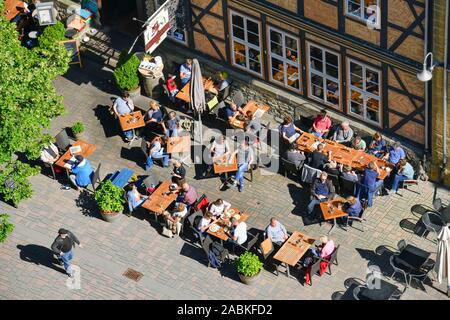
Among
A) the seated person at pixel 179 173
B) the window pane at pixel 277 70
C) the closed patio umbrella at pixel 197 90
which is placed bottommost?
the seated person at pixel 179 173

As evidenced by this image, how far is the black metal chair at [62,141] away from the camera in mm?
39094

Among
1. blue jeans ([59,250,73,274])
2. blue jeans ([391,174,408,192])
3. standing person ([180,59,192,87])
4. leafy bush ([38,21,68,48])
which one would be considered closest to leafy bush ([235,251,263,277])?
blue jeans ([59,250,73,274])

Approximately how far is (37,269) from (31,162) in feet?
14.8

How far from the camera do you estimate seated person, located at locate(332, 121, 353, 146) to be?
38.1 m

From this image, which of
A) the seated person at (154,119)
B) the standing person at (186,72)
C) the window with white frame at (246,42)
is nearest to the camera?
the window with white frame at (246,42)

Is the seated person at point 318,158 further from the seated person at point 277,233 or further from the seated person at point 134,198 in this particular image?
the seated person at point 134,198

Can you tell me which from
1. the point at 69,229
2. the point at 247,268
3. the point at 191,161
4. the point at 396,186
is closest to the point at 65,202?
the point at 69,229

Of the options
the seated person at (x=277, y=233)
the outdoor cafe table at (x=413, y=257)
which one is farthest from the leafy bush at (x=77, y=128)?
the outdoor cafe table at (x=413, y=257)

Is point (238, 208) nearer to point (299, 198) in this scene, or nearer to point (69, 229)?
point (299, 198)

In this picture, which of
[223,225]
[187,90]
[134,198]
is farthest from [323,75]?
[134,198]

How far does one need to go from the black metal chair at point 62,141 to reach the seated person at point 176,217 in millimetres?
4639

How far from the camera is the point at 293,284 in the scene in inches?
1383

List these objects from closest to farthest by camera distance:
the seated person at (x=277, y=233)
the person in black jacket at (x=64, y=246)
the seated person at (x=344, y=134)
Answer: the person in black jacket at (x=64, y=246), the seated person at (x=277, y=233), the seated person at (x=344, y=134)

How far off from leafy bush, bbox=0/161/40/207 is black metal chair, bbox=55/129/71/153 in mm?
3992
